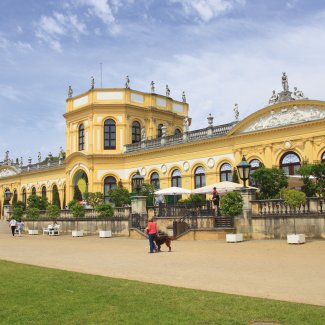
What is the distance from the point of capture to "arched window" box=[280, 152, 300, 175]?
97.1 ft

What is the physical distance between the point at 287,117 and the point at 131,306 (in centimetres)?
2420

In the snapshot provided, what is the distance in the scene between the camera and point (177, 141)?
123ft

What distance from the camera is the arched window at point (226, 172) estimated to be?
111ft

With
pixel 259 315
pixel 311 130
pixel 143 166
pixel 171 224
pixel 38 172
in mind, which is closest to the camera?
pixel 259 315

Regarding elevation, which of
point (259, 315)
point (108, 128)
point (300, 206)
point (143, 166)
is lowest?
point (259, 315)

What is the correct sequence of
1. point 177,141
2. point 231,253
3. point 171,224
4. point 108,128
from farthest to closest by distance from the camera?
point 108,128 < point 177,141 < point 171,224 < point 231,253

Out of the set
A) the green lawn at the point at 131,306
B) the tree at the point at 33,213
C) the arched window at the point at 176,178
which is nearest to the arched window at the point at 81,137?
the tree at the point at 33,213

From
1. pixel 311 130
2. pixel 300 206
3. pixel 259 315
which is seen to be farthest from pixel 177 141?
pixel 259 315

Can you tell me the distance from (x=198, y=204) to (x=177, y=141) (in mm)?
9802

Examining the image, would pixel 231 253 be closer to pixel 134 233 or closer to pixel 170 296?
pixel 170 296

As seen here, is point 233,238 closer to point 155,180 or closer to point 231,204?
point 231,204

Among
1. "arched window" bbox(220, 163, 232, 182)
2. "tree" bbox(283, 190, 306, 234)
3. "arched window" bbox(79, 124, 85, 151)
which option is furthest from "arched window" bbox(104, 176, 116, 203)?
"tree" bbox(283, 190, 306, 234)

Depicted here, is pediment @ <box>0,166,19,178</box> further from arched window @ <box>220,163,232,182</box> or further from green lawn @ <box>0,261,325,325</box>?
green lawn @ <box>0,261,325,325</box>

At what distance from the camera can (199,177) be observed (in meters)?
36.0
